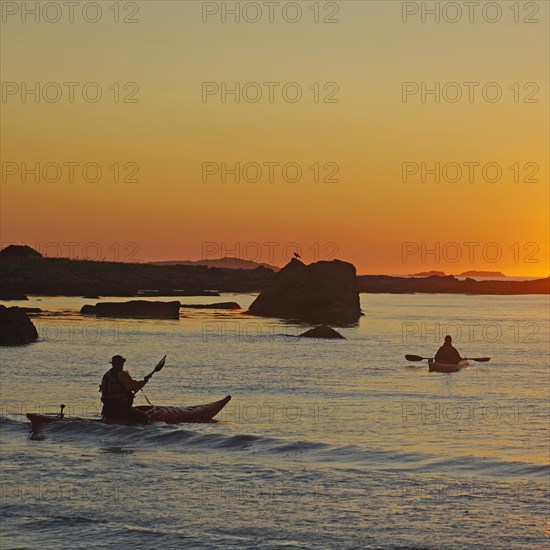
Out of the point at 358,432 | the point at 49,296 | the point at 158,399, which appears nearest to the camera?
the point at 358,432

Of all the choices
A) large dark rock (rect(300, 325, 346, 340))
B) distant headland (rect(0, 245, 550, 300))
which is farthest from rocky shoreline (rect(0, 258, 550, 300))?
large dark rock (rect(300, 325, 346, 340))

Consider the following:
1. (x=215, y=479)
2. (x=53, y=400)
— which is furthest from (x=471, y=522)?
(x=53, y=400)

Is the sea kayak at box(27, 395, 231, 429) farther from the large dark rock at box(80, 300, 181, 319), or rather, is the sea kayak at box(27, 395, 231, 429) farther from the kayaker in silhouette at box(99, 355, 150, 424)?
the large dark rock at box(80, 300, 181, 319)

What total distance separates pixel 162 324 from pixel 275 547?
71581mm

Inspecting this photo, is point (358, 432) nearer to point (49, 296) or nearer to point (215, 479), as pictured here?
point (215, 479)

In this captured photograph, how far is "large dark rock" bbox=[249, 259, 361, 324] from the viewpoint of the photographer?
9681 centimetres

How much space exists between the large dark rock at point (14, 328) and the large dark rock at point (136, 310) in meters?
29.6

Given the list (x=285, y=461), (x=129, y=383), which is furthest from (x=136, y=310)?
(x=285, y=461)

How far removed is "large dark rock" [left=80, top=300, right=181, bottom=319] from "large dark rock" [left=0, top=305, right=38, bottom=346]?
29.6m

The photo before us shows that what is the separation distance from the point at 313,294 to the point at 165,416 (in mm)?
66973

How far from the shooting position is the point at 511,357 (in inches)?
2554

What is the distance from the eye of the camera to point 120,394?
29484mm

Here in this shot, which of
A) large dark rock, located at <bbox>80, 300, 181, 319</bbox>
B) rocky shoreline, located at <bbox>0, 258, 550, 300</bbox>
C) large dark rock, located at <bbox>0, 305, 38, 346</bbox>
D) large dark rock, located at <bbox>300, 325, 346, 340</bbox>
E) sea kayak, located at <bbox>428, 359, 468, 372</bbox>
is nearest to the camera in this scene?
sea kayak, located at <bbox>428, 359, 468, 372</bbox>

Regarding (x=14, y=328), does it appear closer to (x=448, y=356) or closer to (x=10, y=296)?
(x=448, y=356)
